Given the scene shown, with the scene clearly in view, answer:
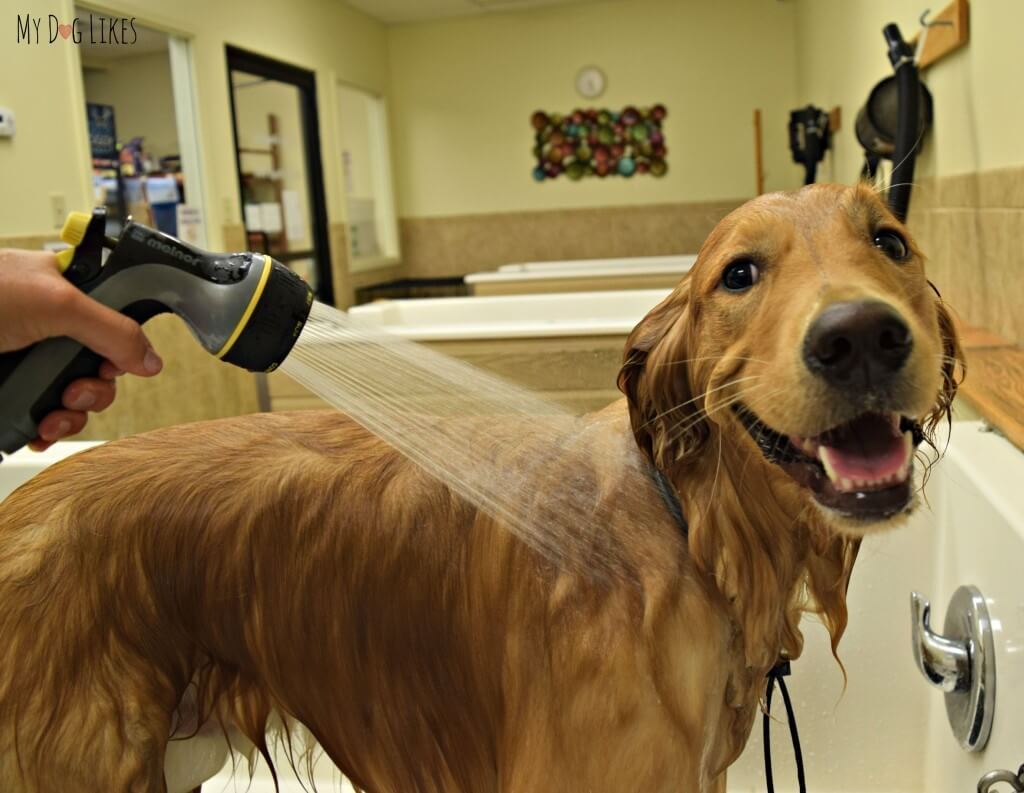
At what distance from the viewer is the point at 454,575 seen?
1.04 metres

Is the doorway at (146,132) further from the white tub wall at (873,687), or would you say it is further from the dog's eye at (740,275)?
the dog's eye at (740,275)

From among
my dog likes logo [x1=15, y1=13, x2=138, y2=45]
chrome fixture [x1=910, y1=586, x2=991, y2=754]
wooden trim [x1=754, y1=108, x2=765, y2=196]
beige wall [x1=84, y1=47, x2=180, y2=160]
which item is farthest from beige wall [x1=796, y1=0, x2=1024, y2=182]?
beige wall [x1=84, y1=47, x2=180, y2=160]

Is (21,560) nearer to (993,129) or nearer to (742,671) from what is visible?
(742,671)

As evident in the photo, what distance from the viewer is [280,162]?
6340mm

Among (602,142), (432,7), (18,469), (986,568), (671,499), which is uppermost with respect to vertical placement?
(432,7)

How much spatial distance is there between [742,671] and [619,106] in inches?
288

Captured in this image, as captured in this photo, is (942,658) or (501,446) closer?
(501,446)

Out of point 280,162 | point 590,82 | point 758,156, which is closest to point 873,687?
point 280,162

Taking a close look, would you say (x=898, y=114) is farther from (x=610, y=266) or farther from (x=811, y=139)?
(x=610, y=266)

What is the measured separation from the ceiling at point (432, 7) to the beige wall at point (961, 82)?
3121 mm

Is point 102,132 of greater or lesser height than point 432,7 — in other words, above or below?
below

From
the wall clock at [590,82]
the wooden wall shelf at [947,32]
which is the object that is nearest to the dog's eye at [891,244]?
the wooden wall shelf at [947,32]

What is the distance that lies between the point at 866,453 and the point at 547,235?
7.42 meters

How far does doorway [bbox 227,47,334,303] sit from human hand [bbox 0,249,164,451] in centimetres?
470
